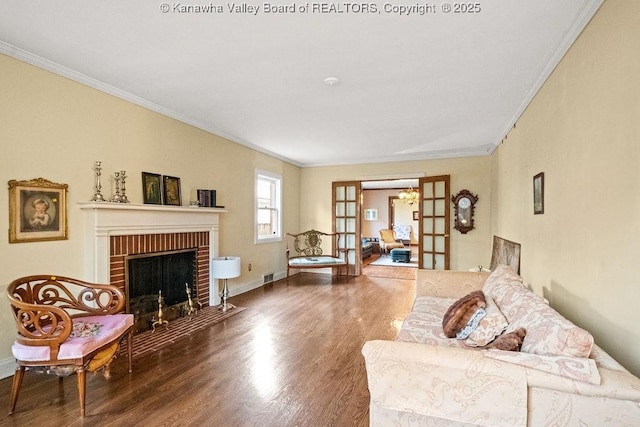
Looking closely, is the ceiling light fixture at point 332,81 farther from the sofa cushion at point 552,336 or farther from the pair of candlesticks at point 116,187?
the sofa cushion at point 552,336

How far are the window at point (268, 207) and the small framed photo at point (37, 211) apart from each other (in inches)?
123

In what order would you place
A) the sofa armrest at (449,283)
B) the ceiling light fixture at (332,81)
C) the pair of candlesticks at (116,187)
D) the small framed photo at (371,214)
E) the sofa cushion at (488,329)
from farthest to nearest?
the small framed photo at (371,214) < the sofa armrest at (449,283) < the pair of candlesticks at (116,187) < the ceiling light fixture at (332,81) < the sofa cushion at (488,329)

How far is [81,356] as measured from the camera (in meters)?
1.99

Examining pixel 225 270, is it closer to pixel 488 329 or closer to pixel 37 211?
pixel 37 211

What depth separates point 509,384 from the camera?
1.24m

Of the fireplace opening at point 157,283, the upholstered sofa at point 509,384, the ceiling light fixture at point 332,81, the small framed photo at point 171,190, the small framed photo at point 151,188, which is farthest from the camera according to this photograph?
the small framed photo at point 171,190

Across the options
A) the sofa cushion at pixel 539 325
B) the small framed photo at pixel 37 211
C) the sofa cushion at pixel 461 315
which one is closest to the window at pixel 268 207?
the small framed photo at pixel 37 211

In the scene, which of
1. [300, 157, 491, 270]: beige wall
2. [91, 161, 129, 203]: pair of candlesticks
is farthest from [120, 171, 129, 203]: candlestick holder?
[300, 157, 491, 270]: beige wall

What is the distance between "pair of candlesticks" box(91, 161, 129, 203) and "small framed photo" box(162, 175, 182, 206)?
50 cm

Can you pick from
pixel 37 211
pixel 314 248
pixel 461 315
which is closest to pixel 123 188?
pixel 37 211

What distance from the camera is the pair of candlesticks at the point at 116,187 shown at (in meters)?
3.00

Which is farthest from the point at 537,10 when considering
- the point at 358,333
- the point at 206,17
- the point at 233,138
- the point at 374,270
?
the point at 374,270

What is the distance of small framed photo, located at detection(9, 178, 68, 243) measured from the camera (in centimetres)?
246

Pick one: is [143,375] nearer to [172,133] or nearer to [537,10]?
[172,133]
